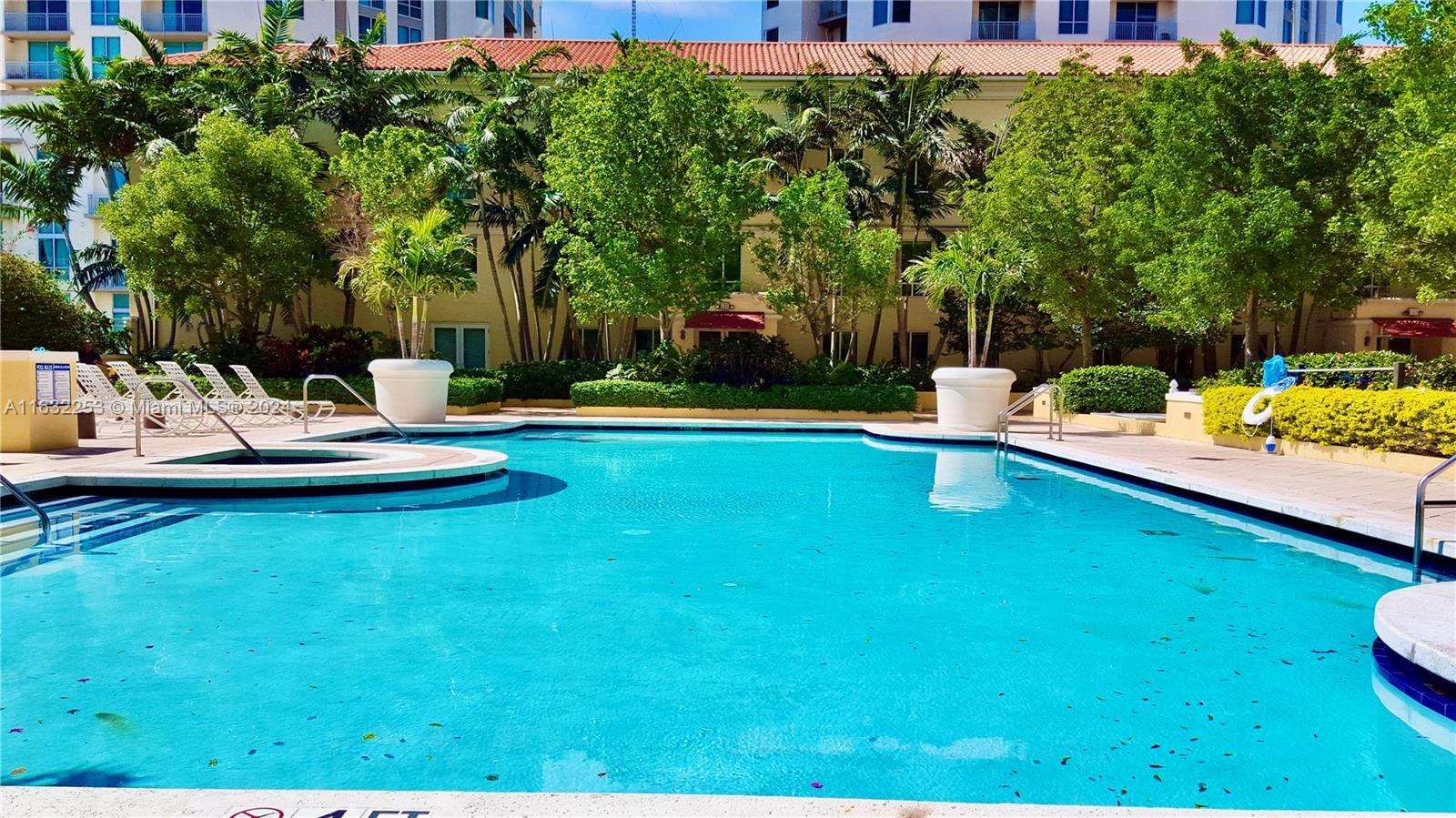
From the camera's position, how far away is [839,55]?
1358 inches

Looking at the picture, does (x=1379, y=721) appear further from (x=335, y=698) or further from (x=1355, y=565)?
(x=335, y=698)

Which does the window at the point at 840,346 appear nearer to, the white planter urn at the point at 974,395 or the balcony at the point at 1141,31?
the white planter urn at the point at 974,395

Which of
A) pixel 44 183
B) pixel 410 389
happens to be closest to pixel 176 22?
pixel 44 183

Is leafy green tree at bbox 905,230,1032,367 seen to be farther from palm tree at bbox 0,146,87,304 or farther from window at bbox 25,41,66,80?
window at bbox 25,41,66,80

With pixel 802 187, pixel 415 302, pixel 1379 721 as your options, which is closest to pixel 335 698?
pixel 1379 721

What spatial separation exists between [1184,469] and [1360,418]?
7.90 feet

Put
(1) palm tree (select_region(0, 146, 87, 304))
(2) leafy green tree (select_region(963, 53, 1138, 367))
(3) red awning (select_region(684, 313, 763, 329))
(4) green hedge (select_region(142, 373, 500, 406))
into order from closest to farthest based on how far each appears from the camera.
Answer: (4) green hedge (select_region(142, 373, 500, 406)) < (2) leafy green tree (select_region(963, 53, 1138, 367)) < (3) red awning (select_region(684, 313, 763, 329)) < (1) palm tree (select_region(0, 146, 87, 304))

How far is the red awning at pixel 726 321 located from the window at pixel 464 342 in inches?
323

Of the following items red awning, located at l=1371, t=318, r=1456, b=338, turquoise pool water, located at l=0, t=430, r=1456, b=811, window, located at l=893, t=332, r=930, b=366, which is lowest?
turquoise pool water, located at l=0, t=430, r=1456, b=811

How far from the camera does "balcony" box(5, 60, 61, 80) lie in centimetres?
4509

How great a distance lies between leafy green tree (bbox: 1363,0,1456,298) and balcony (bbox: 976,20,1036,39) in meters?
27.5

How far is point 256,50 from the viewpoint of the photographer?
27953 mm

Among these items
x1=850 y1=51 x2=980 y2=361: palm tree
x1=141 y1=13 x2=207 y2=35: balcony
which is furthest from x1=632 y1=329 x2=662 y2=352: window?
x1=141 y1=13 x2=207 y2=35: balcony

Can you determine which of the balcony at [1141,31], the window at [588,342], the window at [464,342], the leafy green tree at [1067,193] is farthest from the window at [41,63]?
the balcony at [1141,31]
